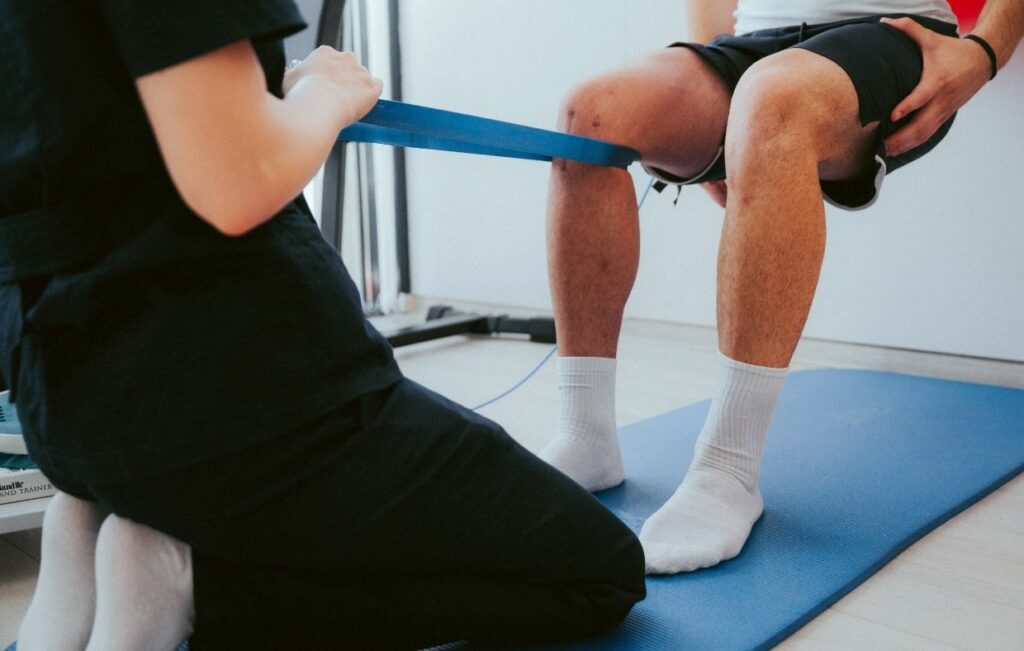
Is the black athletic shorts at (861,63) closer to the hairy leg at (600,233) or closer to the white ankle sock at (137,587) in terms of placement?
the hairy leg at (600,233)

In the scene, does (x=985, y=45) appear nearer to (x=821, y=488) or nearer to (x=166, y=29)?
(x=821, y=488)

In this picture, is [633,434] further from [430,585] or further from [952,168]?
[952,168]

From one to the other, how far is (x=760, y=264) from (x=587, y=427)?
0.33 meters

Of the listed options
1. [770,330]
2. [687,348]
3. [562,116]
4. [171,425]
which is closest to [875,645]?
[770,330]

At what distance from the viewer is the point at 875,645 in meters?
0.81

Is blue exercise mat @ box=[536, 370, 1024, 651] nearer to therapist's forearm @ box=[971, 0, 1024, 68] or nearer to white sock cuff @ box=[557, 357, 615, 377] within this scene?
white sock cuff @ box=[557, 357, 615, 377]

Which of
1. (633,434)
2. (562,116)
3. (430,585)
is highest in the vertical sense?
(562,116)

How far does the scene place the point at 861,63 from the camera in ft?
3.51

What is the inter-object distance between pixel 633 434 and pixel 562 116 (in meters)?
0.58

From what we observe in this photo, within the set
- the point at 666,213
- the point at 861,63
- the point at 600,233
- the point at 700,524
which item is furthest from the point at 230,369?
the point at 666,213

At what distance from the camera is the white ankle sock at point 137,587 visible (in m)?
0.62

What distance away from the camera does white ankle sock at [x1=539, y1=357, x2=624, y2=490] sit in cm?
117

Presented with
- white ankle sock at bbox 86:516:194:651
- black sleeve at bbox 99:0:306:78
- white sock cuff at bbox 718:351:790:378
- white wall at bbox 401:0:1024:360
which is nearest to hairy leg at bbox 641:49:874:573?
white sock cuff at bbox 718:351:790:378

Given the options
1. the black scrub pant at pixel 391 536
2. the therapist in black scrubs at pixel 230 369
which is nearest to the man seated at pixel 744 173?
the black scrub pant at pixel 391 536
